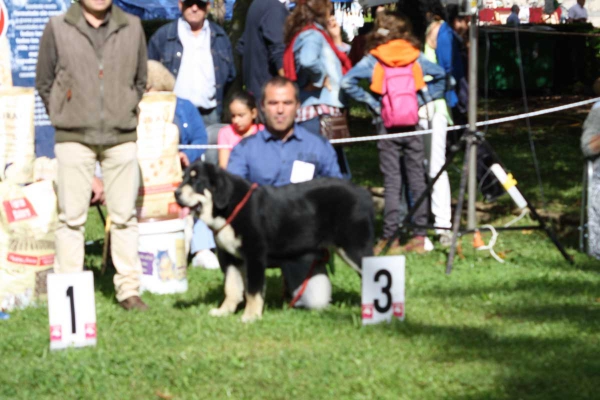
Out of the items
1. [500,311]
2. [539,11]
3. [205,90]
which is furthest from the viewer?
[539,11]

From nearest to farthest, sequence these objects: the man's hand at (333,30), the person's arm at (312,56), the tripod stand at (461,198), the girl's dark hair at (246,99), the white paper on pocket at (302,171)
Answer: the white paper on pocket at (302,171), the tripod stand at (461,198), the girl's dark hair at (246,99), the person's arm at (312,56), the man's hand at (333,30)

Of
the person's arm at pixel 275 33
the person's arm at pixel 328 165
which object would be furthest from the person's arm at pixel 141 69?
the person's arm at pixel 275 33

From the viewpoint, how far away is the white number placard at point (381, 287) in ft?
21.9

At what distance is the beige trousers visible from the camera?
285 inches

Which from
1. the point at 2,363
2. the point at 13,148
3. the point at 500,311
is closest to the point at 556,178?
the point at 500,311

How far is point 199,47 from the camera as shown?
31.5 ft

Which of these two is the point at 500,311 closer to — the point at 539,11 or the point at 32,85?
the point at 32,85

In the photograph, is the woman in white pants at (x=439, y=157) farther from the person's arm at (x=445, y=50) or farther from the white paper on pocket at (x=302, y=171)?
the white paper on pocket at (x=302, y=171)

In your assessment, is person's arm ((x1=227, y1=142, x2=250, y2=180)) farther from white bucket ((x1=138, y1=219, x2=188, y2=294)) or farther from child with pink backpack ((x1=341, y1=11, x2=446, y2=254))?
child with pink backpack ((x1=341, y1=11, x2=446, y2=254))

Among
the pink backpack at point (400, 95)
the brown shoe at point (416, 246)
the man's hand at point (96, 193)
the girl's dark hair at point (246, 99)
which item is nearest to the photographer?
the man's hand at point (96, 193)

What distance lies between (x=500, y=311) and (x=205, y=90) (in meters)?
3.54

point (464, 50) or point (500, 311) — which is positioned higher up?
point (464, 50)

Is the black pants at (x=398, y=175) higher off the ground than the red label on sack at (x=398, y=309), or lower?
higher

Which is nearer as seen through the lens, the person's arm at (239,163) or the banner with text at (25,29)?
the person's arm at (239,163)
